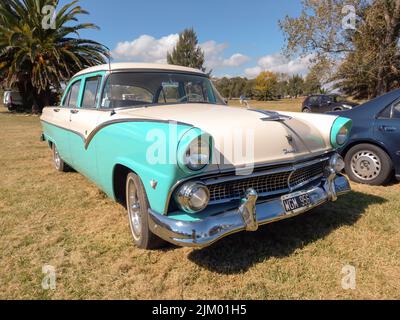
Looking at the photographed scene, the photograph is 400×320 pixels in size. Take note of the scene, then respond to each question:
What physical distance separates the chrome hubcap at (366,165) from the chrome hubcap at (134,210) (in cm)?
331

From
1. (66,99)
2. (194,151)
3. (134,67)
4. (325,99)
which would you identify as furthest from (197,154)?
(325,99)

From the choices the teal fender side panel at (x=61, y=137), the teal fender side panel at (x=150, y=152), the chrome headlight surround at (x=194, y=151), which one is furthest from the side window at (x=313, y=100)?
the chrome headlight surround at (x=194, y=151)

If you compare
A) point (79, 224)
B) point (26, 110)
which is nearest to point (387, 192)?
point (79, 224)

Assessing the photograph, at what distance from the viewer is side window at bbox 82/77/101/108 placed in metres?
3.72

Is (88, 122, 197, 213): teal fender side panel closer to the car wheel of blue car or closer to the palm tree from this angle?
the car wheel of blue car

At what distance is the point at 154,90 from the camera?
12.3 feet

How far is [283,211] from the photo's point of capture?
264 cm

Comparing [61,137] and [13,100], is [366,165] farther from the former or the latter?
[13,100]

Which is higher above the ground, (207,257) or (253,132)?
(253,132)

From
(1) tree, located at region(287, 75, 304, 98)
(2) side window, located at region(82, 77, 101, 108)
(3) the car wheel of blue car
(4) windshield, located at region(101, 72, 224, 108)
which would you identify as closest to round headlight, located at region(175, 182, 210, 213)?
(3) the car wheel of blue car

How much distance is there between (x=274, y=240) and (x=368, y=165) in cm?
241

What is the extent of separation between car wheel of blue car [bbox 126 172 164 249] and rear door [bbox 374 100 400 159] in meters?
3.31

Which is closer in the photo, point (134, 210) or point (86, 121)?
point (134, 210)

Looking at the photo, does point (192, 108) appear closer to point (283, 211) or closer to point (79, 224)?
point (283, 211)
